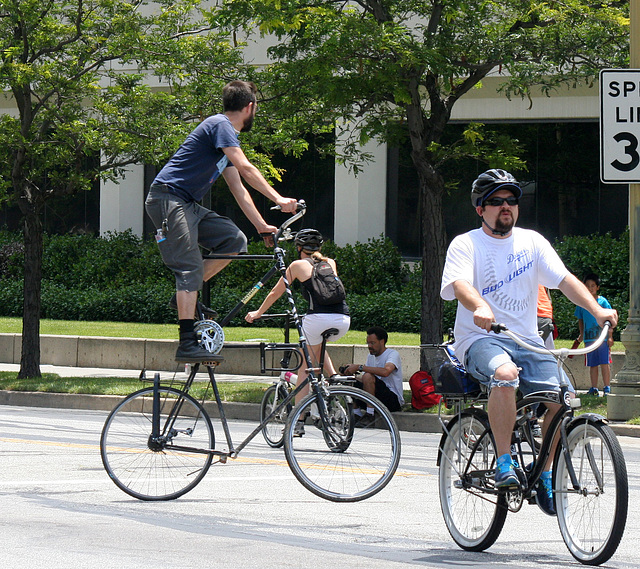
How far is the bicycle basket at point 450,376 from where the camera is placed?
5867 millimetres

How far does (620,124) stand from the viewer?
13.1 metres

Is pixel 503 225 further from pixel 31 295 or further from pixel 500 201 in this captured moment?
pixel 31 295

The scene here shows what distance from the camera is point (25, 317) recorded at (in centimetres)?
1817

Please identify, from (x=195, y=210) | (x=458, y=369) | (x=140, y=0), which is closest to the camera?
(x=458, y=369)

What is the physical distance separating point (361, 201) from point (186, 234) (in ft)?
69.7

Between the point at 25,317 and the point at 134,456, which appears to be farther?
the point at 25,317

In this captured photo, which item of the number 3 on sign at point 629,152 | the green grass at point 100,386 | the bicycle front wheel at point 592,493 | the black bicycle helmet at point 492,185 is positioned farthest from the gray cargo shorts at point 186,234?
the green grass at point 100,386

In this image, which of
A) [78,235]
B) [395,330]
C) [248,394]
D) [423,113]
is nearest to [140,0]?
[423,113]

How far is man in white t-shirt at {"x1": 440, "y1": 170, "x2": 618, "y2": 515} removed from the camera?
5613 mm

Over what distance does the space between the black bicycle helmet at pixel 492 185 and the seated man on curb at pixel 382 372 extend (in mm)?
7305

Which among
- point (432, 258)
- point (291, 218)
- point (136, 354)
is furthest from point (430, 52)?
point (136, 354)

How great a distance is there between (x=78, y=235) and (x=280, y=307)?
959 cm

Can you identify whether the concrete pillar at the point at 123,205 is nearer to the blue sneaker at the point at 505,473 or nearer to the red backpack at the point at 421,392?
the red backpack at the point at 421,392

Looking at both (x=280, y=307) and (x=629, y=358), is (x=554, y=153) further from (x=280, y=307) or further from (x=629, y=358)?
(x=629, y=358)
